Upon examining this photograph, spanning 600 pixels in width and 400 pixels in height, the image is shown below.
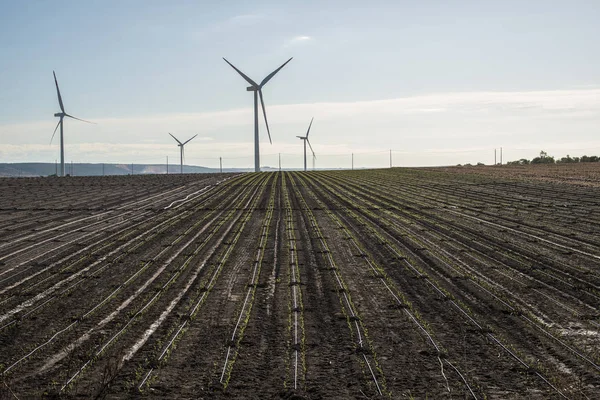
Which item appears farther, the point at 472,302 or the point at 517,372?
the point at 472,302

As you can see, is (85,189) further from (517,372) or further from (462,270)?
(517,372)

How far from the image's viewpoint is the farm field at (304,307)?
9945mm

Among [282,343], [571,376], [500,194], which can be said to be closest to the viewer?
[571,376]

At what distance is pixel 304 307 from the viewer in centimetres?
1444

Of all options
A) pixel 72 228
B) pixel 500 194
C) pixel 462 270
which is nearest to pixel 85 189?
pixel 72 228

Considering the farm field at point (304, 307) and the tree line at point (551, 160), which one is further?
the tree line at point (551, 160)

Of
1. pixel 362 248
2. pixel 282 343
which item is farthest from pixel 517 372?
pixel 362 248

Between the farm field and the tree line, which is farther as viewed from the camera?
the tree line

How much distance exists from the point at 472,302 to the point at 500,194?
101 feet

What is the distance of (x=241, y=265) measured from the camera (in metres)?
19.7

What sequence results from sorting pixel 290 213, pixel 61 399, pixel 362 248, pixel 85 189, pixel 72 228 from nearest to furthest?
pixel 61 399
pixel 362 248
pixel 72 228
pixel 290 213
pixel 85 189

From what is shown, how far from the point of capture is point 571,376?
9.94 meters

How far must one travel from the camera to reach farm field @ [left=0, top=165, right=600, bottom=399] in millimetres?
9945

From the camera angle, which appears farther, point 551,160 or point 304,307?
point 551,160
